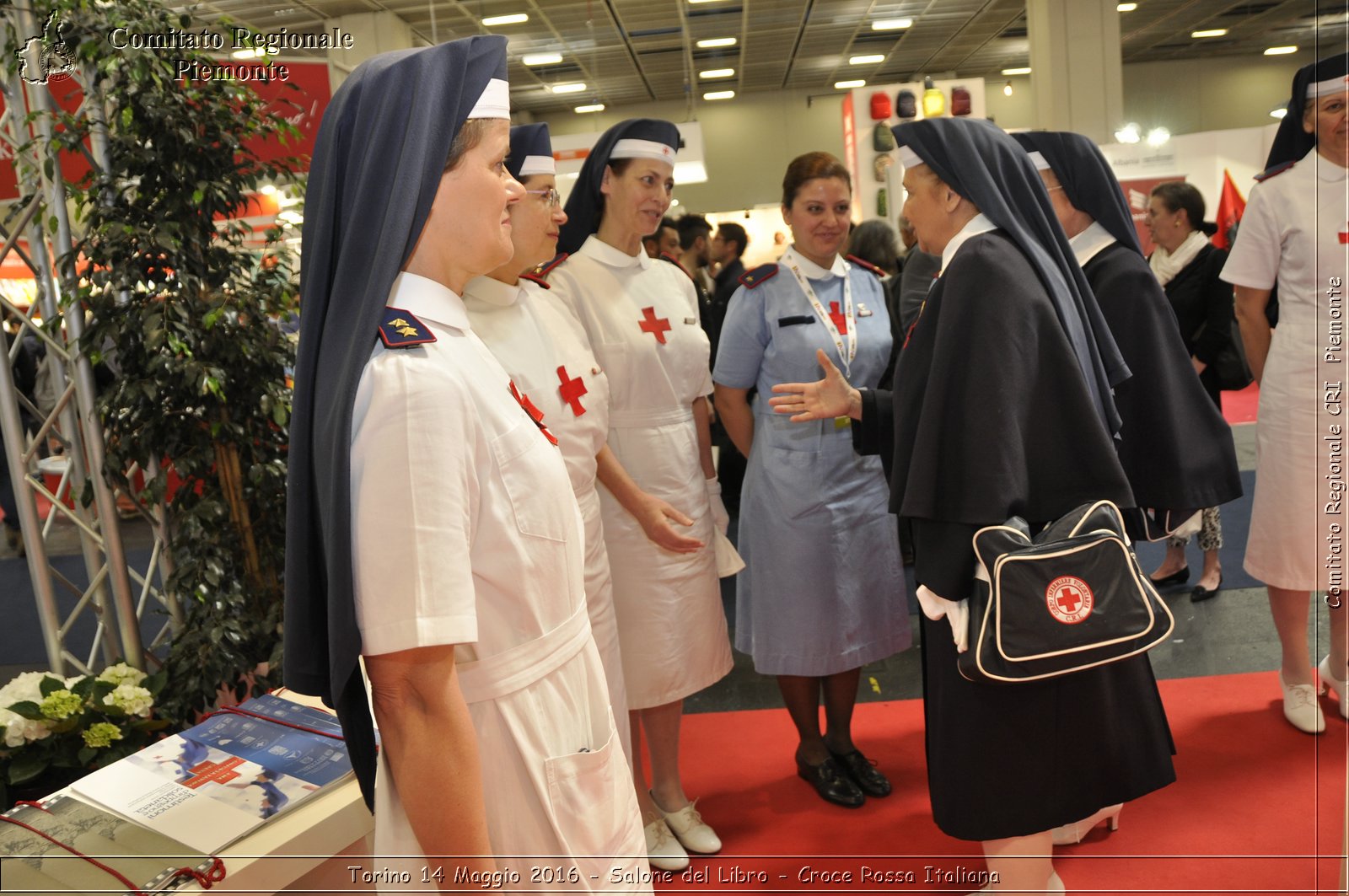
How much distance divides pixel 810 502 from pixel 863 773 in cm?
81

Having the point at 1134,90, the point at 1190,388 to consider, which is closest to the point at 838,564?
the point at 1190,388

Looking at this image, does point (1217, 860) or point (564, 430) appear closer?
point (564, 430)

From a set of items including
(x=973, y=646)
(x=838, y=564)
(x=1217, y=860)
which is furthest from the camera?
(x=838, y=564)

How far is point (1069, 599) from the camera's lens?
1754 mm

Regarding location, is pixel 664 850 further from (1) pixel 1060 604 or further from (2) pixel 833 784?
(1) pixel 1060 604

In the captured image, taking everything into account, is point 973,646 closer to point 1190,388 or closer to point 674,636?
point 674,636

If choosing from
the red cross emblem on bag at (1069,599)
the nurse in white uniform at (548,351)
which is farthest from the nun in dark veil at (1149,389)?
the nurse in white uniform at (548,351)

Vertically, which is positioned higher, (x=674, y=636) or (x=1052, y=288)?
(x=1052, y=288)

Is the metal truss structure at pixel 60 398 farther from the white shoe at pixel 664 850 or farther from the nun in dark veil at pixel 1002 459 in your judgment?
the nun in dark veil at pixel 1002 459

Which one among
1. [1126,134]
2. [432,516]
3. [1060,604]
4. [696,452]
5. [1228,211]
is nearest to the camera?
[432,516]

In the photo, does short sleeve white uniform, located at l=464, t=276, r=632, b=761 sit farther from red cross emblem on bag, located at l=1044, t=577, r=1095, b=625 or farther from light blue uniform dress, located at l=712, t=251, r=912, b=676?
red cross emblem on bag, located at l=1044, t=577, r=1095, b=625

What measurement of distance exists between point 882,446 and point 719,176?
53.8 ft

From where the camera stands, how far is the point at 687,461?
2711 mm

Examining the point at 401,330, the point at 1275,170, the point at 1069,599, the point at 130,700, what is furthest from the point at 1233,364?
the point at 130,700
